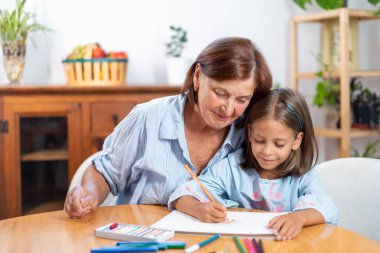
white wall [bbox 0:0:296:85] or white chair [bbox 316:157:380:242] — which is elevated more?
white wall [bbox 0:0:296:85]

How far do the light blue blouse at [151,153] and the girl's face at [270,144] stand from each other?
0.42 feet

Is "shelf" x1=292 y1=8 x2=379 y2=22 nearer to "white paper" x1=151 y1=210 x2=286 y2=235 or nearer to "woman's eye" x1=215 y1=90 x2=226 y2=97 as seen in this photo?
"woman's eye" x1=215 y1=90 x2=226 y2=97

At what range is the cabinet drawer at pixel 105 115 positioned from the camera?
301cm

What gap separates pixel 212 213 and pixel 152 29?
7.52 ft

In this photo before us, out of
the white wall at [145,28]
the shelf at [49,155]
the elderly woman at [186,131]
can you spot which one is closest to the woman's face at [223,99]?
the elderly woman at [186,131]

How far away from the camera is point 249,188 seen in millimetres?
1661

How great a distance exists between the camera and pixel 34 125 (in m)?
2.98

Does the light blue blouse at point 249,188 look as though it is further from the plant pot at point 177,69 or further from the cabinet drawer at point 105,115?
the plant pot at point 177,69

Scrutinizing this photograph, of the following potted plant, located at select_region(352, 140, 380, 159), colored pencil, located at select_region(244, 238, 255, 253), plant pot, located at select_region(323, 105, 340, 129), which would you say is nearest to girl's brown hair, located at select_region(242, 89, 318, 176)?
colored pencil, located at select_region(244, 238, 255, 253)

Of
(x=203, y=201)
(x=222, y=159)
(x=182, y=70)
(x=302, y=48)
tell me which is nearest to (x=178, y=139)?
(x=222, y=159)

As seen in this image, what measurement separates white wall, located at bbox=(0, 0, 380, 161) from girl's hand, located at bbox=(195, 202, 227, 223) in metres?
2.19

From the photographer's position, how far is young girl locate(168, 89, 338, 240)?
162 centimetres

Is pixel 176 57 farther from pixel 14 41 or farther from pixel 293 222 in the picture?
pixel 293 222

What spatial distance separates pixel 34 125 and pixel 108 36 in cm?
76
